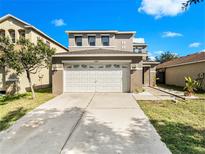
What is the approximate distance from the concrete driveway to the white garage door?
628 centimetres

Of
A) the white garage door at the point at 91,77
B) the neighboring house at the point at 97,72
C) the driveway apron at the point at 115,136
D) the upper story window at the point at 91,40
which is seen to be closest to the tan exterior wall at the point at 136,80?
the neighboring house at the point at 97,72

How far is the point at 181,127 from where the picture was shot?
211 inches

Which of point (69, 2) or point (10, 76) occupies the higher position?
point (69, 2)

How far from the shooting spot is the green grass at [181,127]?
4.01 meters

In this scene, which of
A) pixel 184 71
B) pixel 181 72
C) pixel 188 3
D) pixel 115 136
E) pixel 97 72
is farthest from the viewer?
pixel 181 72

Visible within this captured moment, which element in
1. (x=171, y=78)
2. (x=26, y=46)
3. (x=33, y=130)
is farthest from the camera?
(x=171, y=78)

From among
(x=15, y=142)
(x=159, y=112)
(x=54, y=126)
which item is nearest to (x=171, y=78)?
(x=159, y=112)

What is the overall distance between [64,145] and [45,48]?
26.6 ft

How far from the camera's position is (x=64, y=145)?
4.13 metres

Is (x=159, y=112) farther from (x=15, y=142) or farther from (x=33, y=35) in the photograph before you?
(x=33, y=35)

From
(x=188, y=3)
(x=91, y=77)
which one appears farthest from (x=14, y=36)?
(x=188, y=3)

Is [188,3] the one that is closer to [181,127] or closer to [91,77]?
[181,127]

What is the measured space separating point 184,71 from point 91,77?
35.9 ft

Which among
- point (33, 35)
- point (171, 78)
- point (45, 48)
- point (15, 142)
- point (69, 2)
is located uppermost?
point (69, 2)
